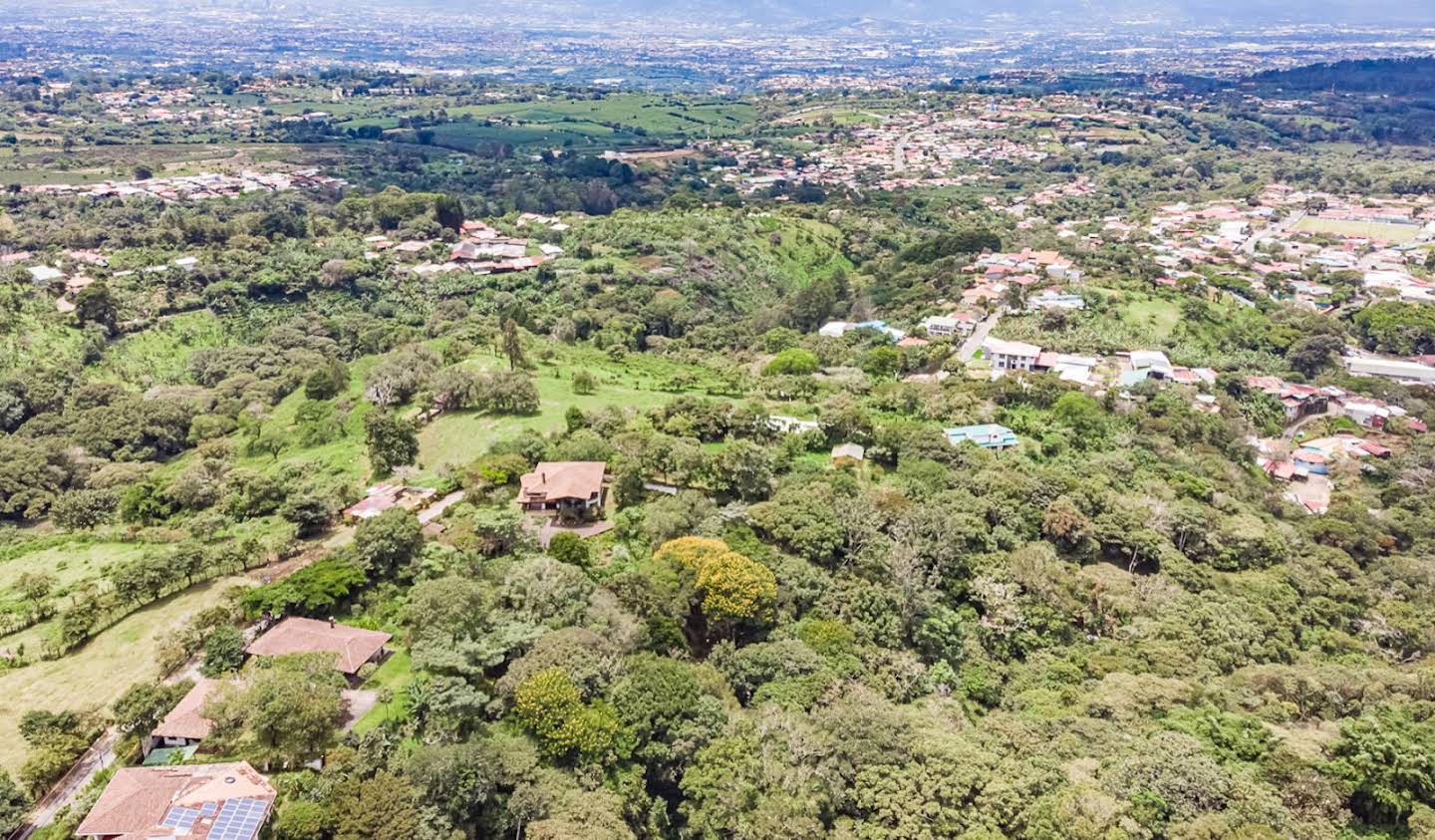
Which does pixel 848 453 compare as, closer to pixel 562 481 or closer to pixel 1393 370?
pixel 562 481

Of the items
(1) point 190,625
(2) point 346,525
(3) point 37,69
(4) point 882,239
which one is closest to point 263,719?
(1) point 190,625

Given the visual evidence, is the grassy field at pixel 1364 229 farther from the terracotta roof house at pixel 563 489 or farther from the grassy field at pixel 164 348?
the grassy field at pixel 164 348

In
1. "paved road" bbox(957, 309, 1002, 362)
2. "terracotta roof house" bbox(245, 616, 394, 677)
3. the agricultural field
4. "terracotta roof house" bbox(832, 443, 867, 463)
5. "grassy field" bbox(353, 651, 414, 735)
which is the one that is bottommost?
"grassy field" bbox(353, 651, 414, 735)

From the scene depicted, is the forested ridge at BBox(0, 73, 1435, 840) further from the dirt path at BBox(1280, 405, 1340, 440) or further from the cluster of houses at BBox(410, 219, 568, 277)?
the cluster of houses at BBox(410, 219, 568, 277)

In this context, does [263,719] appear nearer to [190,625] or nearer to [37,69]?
[190,625]

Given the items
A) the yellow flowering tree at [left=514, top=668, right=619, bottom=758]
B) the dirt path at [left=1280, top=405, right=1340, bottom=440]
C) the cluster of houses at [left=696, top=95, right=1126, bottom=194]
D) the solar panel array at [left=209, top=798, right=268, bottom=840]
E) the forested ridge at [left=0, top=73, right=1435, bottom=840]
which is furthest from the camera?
the cluster of houses at [left=696, top=95, right=1126, bottom=194]

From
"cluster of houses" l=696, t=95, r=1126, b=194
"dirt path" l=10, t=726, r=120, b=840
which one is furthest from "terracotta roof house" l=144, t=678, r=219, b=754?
"cluster of houses" l=696, t=95, r=1126, b=194

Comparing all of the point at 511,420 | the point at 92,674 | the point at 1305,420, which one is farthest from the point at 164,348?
the point at 1305,420
